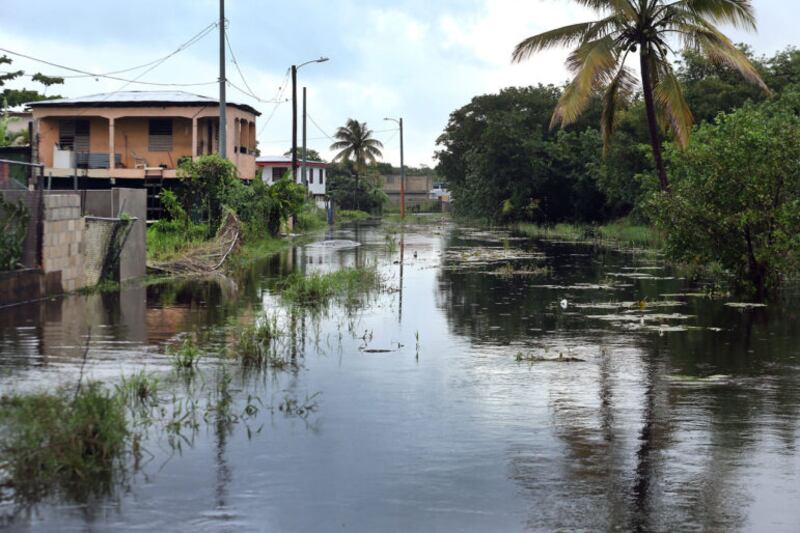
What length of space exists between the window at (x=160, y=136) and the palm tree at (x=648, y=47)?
903 inches

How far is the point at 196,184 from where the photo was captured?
33.2 meters

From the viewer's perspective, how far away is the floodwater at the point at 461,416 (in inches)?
265

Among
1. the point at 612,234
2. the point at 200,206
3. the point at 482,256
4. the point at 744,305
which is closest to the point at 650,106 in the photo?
the point at 482,256

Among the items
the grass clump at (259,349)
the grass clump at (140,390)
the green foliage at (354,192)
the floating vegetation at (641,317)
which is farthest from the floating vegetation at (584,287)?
the green foliage at (354,192)

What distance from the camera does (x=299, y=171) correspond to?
321 ft

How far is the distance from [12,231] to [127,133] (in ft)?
105

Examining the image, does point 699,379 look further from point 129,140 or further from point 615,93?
point 129,140

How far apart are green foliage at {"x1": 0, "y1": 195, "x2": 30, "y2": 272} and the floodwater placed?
3.11 feet

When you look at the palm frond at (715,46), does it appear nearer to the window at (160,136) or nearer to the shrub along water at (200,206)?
the shrub along water at (200,206)

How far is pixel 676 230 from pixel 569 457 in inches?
575

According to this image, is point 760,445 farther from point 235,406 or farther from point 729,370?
point 235,406

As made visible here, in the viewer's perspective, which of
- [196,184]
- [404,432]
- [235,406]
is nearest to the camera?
[404,432]

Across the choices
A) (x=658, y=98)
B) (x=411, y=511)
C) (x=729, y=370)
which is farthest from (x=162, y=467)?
(x=658, y=98)

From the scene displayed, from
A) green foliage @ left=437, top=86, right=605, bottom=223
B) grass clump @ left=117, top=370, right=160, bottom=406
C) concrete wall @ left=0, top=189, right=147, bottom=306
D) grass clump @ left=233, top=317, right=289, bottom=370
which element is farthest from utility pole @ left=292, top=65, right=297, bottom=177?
grass clump @ left=117, top=370, right=160, bottom=406
